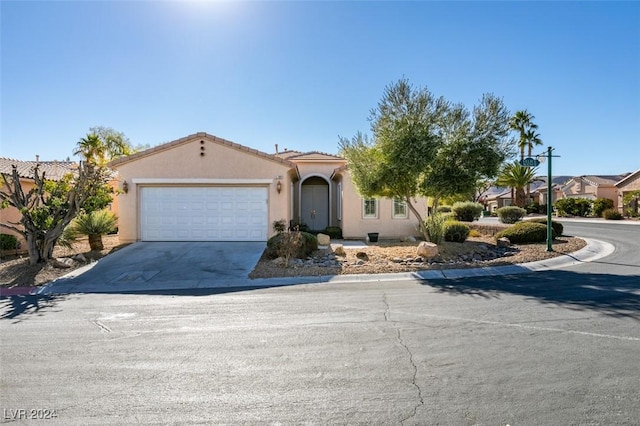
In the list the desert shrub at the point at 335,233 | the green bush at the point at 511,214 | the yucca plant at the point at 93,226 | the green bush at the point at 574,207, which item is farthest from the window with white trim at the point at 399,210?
the green bush at the point at 574,207

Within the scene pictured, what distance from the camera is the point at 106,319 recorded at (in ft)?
22.2

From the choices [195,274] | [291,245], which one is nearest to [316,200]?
[291,245]

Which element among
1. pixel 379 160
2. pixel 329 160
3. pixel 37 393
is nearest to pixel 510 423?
pixel 37 393

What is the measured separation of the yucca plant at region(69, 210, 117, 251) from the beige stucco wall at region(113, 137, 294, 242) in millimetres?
1274

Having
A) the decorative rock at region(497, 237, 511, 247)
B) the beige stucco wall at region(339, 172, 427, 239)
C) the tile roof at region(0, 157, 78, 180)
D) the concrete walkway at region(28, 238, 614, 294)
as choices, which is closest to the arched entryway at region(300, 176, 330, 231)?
the beige stucco wall at region(339, 172, 427, 239)

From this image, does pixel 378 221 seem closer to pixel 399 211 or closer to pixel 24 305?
pixel 399 211

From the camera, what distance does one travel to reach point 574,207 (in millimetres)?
39094

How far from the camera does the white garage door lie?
1597 cm

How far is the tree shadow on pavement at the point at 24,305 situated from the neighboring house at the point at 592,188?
4678cm

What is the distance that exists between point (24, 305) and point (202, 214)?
27.5 ft

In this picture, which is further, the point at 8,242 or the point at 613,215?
the point at 613,215

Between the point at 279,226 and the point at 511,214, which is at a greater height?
the point at 511,214

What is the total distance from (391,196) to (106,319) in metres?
10.2

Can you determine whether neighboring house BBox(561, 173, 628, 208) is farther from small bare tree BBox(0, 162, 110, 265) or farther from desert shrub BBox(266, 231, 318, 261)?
small bare tree BBox(0, 162, 110, 265)
